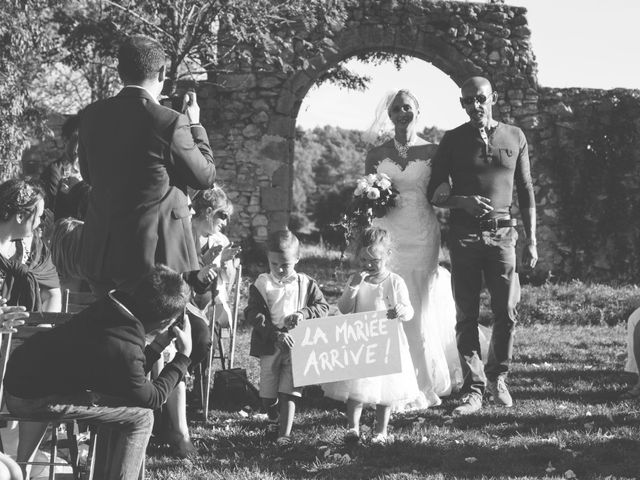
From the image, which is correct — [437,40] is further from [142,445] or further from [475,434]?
[142,445]

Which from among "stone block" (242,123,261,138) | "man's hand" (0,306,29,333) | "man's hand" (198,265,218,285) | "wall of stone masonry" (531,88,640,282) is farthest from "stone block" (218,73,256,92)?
"man's hand" (0,306,29,333)

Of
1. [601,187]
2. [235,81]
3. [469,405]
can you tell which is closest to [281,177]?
[235,81]

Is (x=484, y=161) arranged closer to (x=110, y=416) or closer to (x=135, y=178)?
(x=135, y=178)

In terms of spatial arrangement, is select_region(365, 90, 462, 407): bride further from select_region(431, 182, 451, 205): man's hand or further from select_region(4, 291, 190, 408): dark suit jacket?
select_region(4, 291, 190, 408): dark suit jacket

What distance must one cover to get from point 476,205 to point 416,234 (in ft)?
2.27

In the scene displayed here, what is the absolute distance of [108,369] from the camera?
3.02 meters

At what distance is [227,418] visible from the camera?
5.31 m

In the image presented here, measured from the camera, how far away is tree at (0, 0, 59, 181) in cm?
1095

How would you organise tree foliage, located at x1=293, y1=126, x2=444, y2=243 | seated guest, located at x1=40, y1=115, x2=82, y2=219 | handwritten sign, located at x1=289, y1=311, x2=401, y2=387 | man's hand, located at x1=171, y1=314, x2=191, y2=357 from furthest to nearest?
1. tree foliage, located at x1=293, y1=126, x2=444, y2=243
2. seated guest, located at x1=40, y1=115, x2=82, y2=219
3. handwritten sign, located at x1=289, y1=311, x2=401, y2=387
4. man's hand, located at x1=171, y1=314, x2=191, y2=357

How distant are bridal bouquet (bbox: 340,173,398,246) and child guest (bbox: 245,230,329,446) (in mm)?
1015

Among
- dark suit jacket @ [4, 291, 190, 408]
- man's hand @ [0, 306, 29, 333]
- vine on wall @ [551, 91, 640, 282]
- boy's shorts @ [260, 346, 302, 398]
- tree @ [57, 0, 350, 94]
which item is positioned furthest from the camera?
vine on wall @ [551, 91, 640, 282]

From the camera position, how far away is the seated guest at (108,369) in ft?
9.91

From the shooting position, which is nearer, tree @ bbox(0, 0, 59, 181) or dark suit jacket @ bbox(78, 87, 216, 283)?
dark suit jacket @ bbox(78, 87, 216, 283)

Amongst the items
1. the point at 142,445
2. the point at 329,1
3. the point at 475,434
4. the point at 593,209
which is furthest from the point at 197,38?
the point at 142,445
